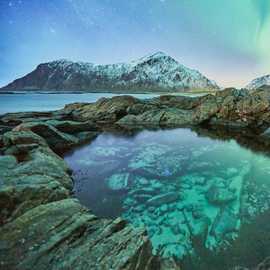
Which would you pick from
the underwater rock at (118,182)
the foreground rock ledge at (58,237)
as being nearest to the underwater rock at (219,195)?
the underwater rock at (118,182)

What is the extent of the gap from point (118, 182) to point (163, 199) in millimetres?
3261

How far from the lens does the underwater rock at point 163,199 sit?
11086 mm

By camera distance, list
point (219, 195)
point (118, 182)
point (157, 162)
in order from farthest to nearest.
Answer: point (157, 162) < point (118, 182) < point (219, 195)

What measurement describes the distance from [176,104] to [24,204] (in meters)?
43.0

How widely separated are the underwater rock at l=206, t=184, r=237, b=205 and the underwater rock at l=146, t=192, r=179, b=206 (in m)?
1.73

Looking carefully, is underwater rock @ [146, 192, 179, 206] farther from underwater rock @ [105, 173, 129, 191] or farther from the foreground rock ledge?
the foreground rock ledge

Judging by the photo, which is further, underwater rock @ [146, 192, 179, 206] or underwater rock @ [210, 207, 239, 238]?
underwater rock @ [146, 192, 179, 206]

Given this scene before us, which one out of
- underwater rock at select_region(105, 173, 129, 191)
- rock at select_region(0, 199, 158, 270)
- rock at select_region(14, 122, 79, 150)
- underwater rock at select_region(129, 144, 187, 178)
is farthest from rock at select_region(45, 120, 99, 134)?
rock at select_region(0, 199, 158, 270)

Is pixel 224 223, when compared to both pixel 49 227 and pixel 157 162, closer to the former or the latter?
pixel 49 227

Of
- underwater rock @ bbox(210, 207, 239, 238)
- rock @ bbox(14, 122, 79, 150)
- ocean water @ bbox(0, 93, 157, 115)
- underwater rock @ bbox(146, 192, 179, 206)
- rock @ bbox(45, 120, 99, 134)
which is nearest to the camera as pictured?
underwater rock @ bbox(210, 207, 239, 238)

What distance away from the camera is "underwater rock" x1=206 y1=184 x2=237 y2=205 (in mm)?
11352

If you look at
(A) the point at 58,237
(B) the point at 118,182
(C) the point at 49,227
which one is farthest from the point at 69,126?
(A) the point at 58,237

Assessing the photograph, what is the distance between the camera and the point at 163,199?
11.4 m

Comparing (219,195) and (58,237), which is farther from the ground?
(58,237)
